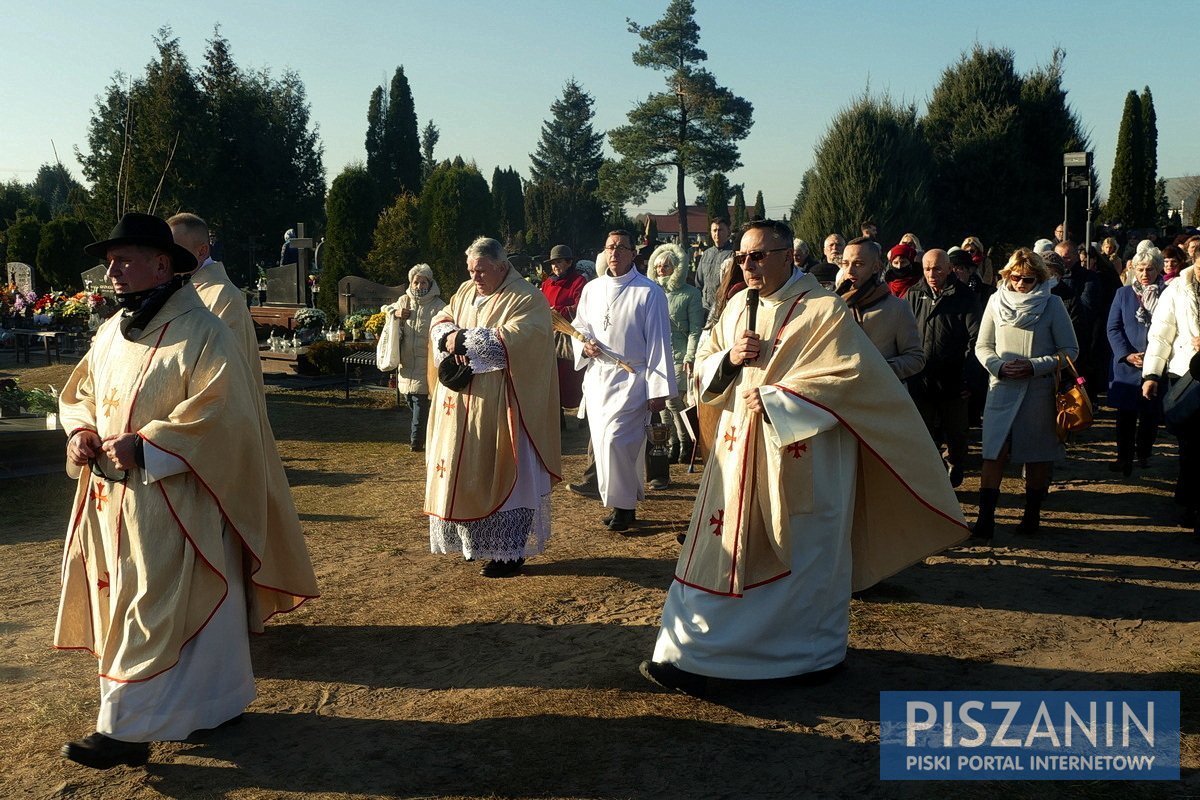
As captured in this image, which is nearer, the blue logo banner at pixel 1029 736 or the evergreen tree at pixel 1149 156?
the blue logo banner at pixel 1029 736

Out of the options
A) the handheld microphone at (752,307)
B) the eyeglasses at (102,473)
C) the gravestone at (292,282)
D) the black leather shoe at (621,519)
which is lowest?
the black leather shoe at (621,519)

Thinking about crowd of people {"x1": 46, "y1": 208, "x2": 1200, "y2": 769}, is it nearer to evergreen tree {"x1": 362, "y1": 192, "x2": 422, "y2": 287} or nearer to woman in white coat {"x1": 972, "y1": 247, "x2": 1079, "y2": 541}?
woman in white coat {"x1": 972, "y1": 247, "x2": 1079, "y2": 541}

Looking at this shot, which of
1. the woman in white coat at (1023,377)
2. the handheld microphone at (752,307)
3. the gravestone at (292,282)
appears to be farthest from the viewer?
the gravestone at (292,282)

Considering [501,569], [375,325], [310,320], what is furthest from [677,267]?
[310,320]

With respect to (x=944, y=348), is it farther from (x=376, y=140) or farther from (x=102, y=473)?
(x=376, y=140)

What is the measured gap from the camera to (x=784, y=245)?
4.96 metres

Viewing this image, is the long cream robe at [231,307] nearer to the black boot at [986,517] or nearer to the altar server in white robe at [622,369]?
the altar server in white robe at [622,369]

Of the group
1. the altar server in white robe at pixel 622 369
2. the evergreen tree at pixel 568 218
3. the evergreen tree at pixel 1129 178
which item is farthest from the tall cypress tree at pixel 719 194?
the altar server in white robe at pixel 622 369


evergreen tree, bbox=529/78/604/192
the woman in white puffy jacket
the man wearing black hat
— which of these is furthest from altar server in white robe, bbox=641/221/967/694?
evergreen tree, bbox=529/78/604/192

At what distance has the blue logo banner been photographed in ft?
13.5

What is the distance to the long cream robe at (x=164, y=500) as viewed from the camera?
4.18m

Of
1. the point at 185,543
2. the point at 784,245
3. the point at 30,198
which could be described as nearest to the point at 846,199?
the point at 784,245

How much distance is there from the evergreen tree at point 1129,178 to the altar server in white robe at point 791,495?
39.6m

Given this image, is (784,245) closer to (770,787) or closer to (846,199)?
(770,787)
